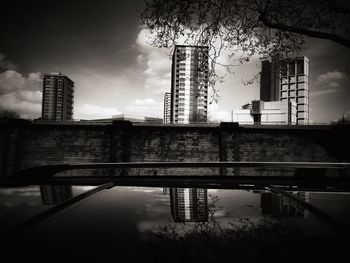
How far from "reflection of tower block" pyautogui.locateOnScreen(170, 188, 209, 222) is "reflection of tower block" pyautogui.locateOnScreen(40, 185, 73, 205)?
0.67 metres

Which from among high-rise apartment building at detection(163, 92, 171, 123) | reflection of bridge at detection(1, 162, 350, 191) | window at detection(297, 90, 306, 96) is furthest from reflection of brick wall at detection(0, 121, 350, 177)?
high-rise apartment building at detection(163, 92, 171, 123)

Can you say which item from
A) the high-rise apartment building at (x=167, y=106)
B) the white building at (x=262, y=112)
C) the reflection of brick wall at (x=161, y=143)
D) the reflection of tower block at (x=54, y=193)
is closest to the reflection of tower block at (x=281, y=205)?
the reflection of tower block at (x=54, y=193)

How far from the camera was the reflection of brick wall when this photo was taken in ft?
56.4

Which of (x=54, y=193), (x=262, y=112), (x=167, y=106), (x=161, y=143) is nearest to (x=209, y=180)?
(x=54, y=193)

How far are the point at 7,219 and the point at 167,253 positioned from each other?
770mm

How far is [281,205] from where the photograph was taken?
51.4 inches

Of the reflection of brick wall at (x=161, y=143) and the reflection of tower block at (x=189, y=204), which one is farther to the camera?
the reflection of brick wall at (x=161, y=143)

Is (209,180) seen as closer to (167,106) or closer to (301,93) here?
(301,93)

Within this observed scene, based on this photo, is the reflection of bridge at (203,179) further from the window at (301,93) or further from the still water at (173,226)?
the window at (301,93)

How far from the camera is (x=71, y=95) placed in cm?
11044

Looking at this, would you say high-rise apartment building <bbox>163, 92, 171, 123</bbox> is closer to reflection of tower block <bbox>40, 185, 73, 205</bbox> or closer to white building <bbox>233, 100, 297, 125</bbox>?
white building <bbox>233, 100, 297, 125</bbox>

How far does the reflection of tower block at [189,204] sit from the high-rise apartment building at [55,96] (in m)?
111

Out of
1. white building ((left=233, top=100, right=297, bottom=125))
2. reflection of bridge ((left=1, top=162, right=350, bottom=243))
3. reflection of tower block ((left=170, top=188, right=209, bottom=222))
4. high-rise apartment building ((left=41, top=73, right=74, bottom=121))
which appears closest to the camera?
reflection of tower block ((left=170, top=188, right=209, bottom=222))

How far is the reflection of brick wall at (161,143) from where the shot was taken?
17.2 meters
